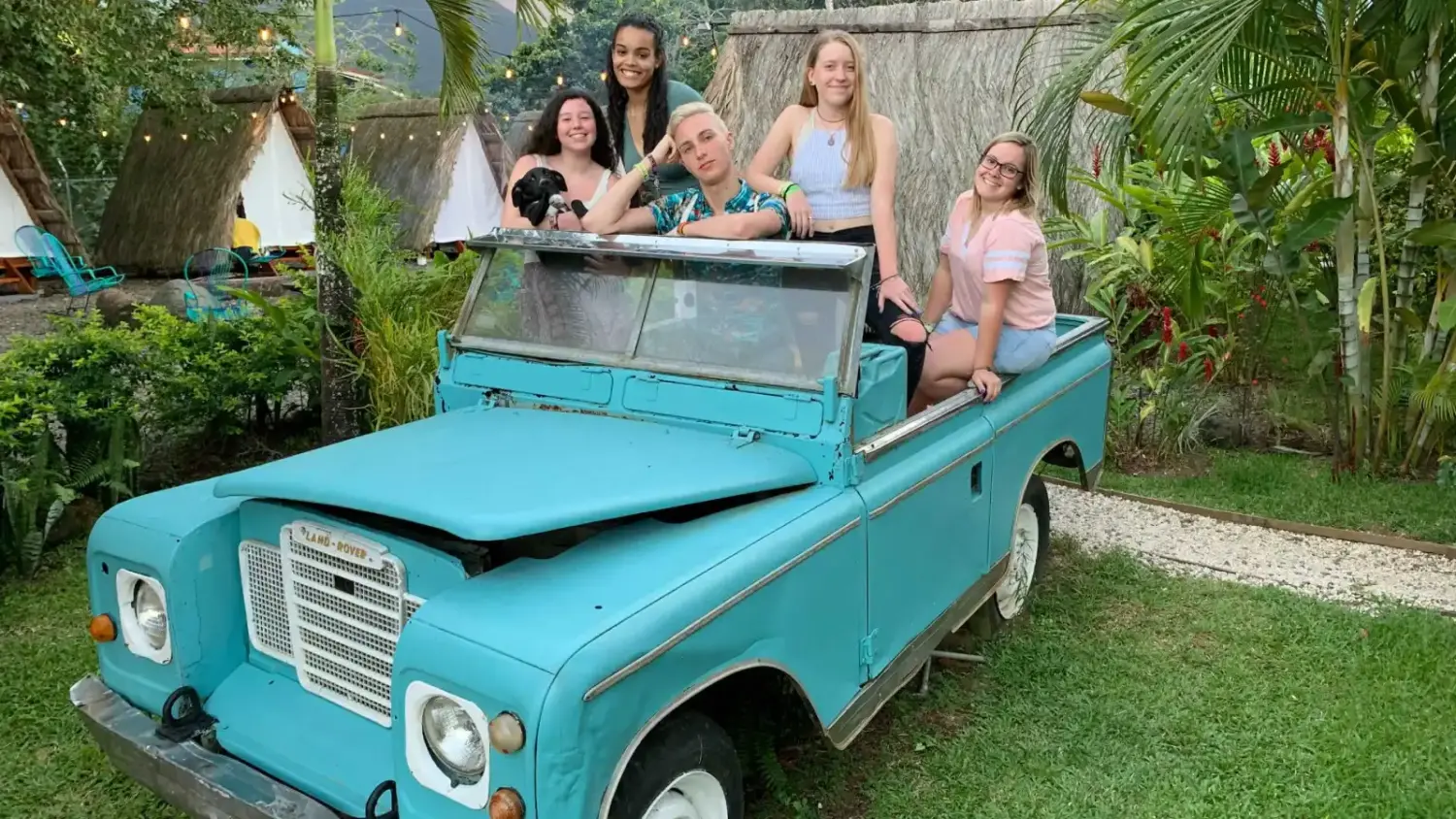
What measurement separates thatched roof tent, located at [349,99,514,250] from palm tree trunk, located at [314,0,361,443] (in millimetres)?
8822

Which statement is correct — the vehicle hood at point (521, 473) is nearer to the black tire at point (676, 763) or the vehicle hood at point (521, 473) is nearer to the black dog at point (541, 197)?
the black tire at point (676, 763)

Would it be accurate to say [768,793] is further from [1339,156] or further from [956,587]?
[1339,156]

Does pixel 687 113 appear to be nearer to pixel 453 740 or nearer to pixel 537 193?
pixel 537 193

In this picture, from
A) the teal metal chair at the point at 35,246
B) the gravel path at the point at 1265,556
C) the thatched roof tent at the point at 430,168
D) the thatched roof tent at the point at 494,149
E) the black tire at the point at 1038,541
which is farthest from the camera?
the thatched roof tent at the point at 494,149

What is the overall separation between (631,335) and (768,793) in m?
1.53

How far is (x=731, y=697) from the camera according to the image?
305cm

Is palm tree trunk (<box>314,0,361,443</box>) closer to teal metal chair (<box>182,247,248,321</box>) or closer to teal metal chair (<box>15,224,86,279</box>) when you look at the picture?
teal metal chair (<box>182,247,248,321</box>)

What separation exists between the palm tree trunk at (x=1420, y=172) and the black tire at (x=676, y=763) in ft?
17.2

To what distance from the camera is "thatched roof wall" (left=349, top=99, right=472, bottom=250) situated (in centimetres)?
1508

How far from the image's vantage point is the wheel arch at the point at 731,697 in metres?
2.24

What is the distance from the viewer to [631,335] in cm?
342

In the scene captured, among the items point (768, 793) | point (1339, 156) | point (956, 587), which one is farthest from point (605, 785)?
point (1339, 156)

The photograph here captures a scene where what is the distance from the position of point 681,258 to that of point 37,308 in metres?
11.9

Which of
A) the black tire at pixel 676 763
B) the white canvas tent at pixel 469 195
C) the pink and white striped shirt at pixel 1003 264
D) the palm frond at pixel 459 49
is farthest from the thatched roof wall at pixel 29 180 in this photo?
the black tire at pixel 676 763
